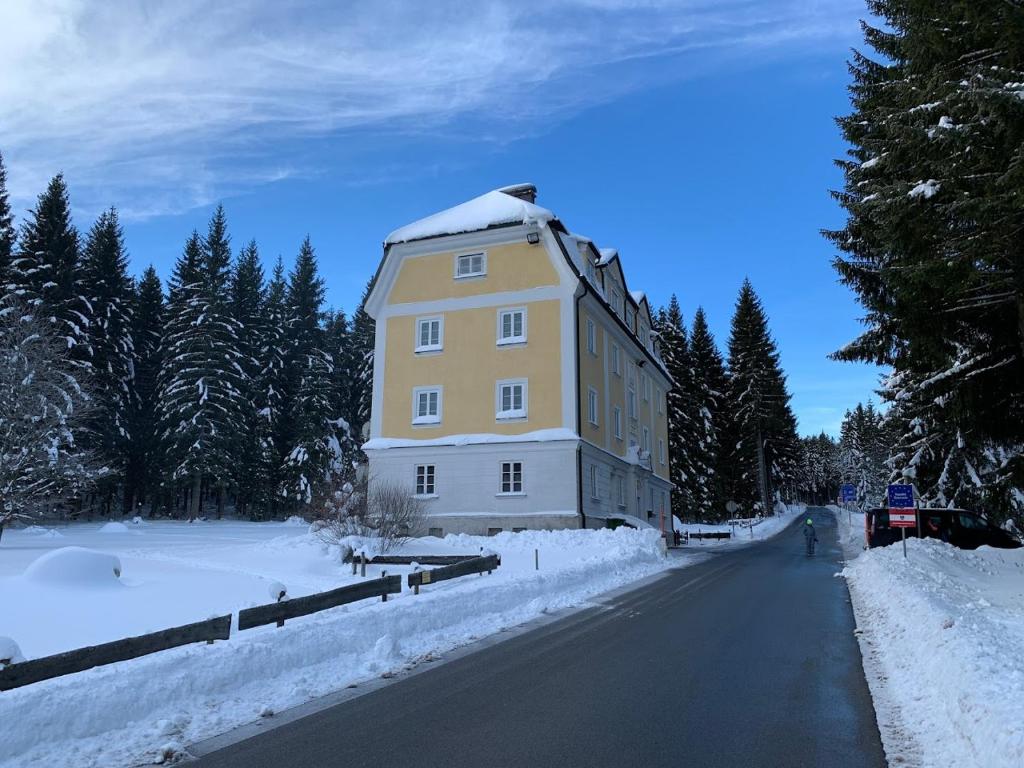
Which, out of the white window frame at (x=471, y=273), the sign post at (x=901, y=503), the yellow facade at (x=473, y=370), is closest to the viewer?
the sign post at (x=901, y=503)

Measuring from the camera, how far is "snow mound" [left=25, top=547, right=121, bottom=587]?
12023mm

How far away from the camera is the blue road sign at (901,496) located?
18878 millimetres

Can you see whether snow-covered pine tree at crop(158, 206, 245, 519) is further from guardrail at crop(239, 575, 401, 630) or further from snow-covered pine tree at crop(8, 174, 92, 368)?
guardrail at crop(239, 575, 401, 630)

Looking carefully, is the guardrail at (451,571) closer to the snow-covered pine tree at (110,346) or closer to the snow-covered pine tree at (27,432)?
the snow-covered pine tree at (27,432)

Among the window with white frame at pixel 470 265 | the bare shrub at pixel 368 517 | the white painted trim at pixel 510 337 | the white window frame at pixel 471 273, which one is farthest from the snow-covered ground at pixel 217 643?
the window with white frame at pixel 470 265

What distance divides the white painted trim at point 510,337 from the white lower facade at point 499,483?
4238 millimetres

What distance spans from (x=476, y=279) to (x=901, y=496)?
1809 cm

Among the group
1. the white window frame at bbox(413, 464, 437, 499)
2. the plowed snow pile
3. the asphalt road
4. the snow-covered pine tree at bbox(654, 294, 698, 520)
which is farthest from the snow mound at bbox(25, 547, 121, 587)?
the snow-covered pine tree at bbox(654, 294, 698, 520)

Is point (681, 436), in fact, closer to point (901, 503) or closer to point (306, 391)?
point (306, 391)

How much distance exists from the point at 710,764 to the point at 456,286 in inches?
1055

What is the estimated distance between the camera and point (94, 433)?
39625 mm

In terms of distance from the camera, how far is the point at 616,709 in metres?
6.21

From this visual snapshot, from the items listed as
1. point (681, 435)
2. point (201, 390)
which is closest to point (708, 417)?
point (681, 435)

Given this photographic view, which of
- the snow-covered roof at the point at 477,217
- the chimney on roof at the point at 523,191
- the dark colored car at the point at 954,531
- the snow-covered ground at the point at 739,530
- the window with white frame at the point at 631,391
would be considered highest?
the chimney on roof at the point at 523,191
